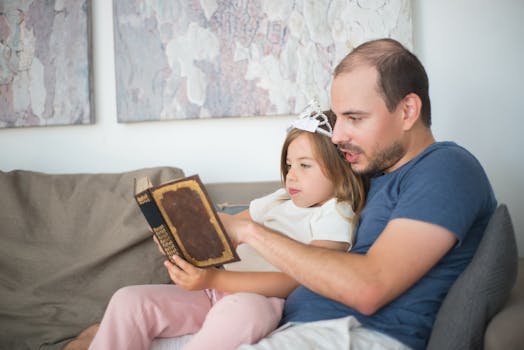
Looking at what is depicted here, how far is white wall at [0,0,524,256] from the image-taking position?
→ 245 cm

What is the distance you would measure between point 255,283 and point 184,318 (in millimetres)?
243

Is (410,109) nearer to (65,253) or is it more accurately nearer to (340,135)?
(340,135)

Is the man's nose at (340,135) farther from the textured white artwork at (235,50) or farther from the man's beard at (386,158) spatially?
the textured white artwork at (235,50)

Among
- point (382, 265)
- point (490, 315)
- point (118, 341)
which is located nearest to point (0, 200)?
point (118, 341)

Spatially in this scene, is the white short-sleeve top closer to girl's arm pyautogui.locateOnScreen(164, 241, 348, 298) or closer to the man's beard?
girl's arm pyautogui.locateOnScreen(164, 241, 348, 298)

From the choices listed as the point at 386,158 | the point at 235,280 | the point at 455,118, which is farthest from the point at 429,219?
the point at 455,118

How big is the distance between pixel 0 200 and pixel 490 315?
1909 millimetres

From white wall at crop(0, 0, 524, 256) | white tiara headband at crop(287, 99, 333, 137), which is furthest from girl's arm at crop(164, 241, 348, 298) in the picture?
white wall at crop(0, 0, 524, 256)

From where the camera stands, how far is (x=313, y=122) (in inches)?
72.3

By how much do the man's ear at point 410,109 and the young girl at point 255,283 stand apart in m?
0.32

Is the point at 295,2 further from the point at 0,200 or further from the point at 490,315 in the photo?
the point at 490,315

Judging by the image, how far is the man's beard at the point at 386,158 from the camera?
1535 millimetres

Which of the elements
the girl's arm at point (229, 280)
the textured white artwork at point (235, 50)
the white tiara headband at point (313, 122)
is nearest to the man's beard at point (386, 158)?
the white tiara headband at point (313, 122)

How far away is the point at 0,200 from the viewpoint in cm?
228
